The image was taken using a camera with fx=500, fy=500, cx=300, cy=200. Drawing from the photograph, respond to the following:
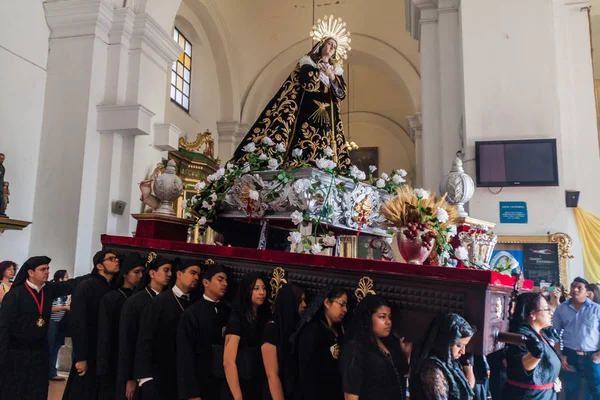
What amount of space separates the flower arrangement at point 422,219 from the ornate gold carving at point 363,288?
0.51 m

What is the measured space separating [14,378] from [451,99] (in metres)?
6.20

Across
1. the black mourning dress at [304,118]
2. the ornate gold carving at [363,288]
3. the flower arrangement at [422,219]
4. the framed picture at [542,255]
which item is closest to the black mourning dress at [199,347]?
the ornate gold carving at [363,288]

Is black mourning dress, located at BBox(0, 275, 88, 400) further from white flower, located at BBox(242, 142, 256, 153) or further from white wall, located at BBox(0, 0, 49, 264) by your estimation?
white wall, located at BBox(0, 0, 49, 264)

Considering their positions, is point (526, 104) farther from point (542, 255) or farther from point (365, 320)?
point (365, 320)

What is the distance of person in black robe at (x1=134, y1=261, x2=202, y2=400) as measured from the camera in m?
3.35

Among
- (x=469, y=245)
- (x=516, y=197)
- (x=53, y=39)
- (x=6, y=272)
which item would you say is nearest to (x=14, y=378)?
(x=6, y=272)

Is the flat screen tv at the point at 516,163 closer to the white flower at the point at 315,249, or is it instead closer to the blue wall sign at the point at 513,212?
the blue wall sign at the point at 513,212

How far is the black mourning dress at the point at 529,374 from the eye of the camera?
3.34 meters

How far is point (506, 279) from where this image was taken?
2.58 m

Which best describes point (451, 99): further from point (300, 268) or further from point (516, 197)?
point (300, 268)

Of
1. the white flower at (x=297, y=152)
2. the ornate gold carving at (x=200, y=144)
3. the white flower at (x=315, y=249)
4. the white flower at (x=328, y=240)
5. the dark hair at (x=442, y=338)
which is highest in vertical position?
the ornate gold carving at (x=200, y=144)

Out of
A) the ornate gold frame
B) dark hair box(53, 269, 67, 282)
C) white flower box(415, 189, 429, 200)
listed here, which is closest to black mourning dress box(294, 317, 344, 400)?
white flower box(415, 189, 429, 200)

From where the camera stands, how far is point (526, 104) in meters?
6.50

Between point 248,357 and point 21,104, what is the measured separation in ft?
18.1
